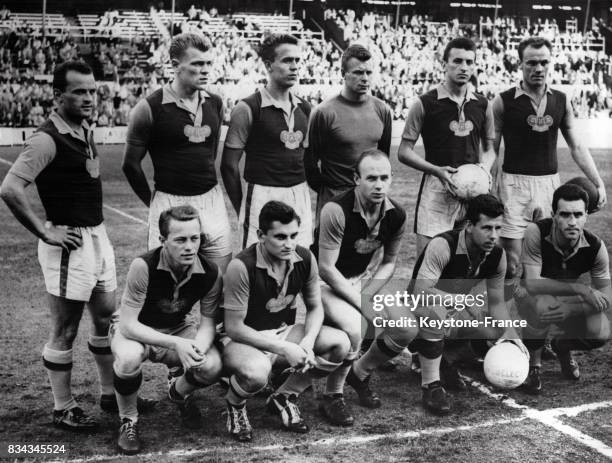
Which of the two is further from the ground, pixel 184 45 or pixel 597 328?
pixel 184 45

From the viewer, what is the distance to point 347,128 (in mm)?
6098

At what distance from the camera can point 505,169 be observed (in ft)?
21.9

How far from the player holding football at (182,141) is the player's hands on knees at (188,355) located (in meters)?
1.09

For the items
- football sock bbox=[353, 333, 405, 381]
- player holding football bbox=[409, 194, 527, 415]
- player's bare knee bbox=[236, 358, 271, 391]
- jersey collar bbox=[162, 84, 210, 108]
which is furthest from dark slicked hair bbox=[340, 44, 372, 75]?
player's bare knee bbox=[236, 358, 271, 391]

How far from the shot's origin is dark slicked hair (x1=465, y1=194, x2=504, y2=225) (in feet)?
17.1

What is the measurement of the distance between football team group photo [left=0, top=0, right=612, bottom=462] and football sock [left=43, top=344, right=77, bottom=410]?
0.02 metres

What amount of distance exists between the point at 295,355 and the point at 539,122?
3.10 metres

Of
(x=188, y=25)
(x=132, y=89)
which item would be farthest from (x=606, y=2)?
(x=132, y=89)

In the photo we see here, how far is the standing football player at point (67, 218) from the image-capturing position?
4.75 m

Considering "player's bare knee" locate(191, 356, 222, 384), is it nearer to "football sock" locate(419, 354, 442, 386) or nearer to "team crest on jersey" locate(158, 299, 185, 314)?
"team crest on jersey" locate(158, 299, 185, 314)

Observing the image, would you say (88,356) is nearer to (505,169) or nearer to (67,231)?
(67,231)

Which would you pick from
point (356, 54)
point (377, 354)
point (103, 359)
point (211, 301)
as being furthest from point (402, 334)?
point (356, 54)

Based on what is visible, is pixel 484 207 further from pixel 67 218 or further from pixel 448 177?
pixel 67 218

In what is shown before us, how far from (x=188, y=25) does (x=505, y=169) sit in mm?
24748
